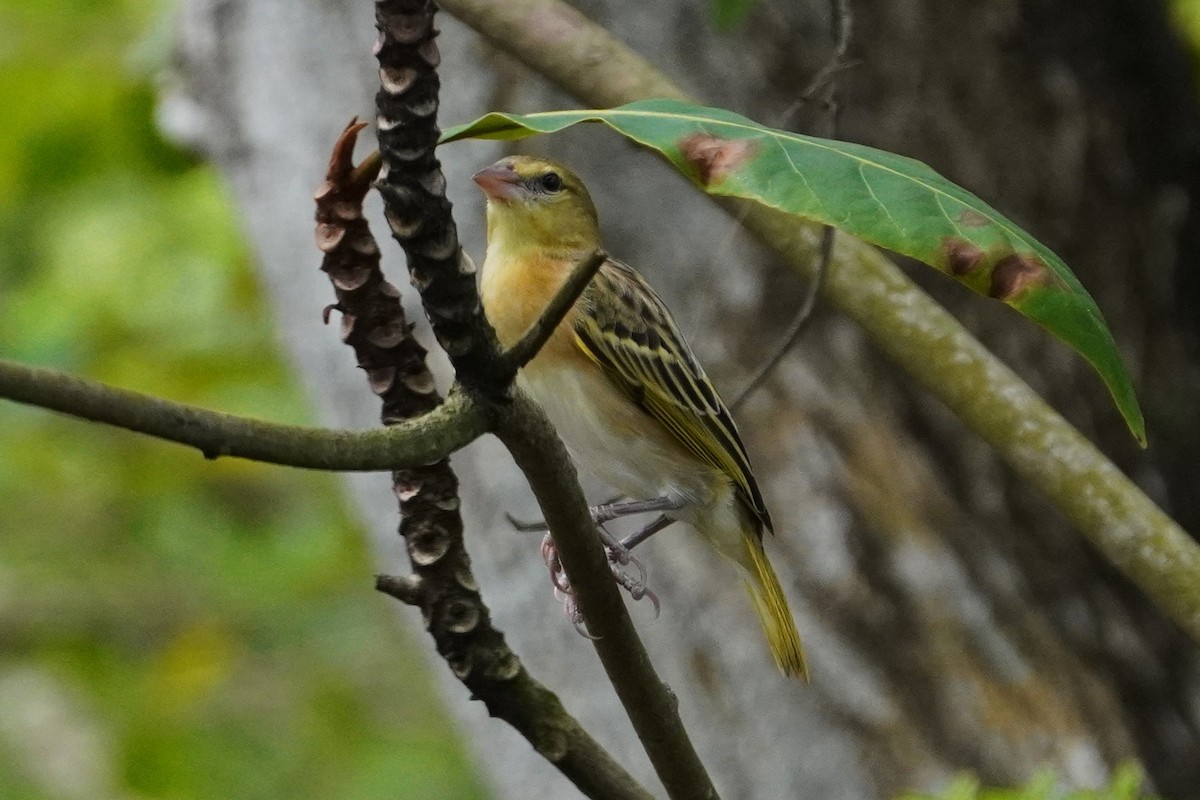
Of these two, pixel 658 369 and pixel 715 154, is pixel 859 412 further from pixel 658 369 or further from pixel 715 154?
pixel 715 154

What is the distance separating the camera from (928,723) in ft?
12.5

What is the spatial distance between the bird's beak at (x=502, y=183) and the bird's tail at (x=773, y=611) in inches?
36.5

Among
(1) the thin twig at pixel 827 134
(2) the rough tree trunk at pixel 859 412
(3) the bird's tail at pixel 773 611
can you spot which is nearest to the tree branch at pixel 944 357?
(1) the thin twig at pixel 827 134

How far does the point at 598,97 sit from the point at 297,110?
1809mm

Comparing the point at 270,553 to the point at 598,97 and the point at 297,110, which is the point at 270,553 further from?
the point at 598,97

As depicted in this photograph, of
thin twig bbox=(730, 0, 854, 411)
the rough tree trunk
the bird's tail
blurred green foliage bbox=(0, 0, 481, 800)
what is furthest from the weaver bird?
blurred green foliage bbox=(0, 0, 481, 800)

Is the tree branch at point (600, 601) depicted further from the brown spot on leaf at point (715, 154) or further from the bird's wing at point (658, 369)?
the bird's wing at point (658, 369)

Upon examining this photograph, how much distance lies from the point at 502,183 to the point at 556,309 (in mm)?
1970

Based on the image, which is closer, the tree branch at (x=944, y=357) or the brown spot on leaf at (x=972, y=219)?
the brown spot on leaf at (x=972, y=219)

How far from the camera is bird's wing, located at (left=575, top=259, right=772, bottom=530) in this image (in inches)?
123

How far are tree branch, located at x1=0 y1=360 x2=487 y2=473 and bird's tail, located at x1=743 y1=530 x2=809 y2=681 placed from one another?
1735 mm

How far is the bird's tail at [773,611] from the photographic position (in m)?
3.11

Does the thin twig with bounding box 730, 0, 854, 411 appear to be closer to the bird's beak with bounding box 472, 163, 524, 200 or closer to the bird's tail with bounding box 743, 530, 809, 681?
the bird's tail with bounding box 743, 530, 809, 681

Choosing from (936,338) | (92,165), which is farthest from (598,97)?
(92,165)
